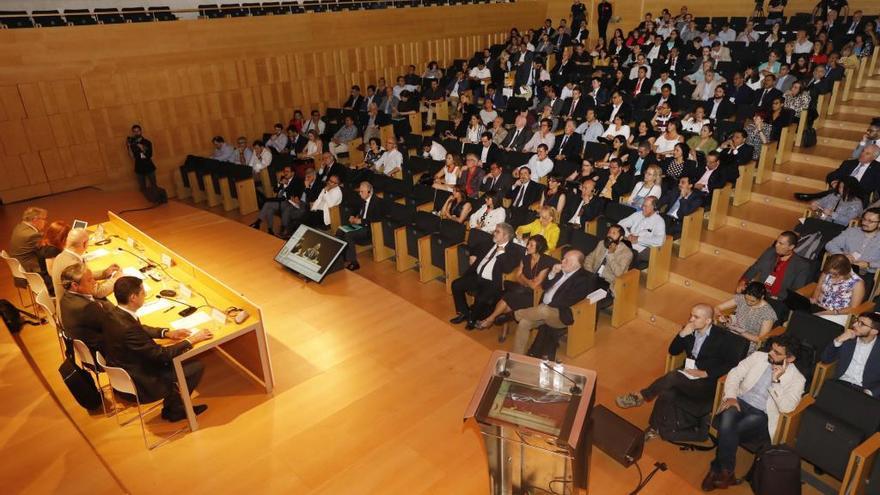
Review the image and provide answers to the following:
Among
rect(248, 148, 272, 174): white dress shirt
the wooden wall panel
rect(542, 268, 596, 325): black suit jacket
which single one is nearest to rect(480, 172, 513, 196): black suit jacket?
rect(542, 268, 596, 325): black suit jacket

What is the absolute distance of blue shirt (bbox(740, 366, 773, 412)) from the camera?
3801mm

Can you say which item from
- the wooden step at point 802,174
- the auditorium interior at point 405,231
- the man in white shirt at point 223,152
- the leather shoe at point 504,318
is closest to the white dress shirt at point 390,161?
the auditorium interior at point 405,231

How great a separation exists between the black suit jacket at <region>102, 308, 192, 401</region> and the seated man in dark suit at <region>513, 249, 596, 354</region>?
2.74 metres

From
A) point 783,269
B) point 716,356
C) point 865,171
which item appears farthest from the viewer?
point 865,171

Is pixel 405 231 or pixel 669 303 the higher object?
pixel 405 231

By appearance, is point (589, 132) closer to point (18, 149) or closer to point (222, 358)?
point (222, 358)

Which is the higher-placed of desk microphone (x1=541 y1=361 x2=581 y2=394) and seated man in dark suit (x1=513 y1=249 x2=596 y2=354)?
desk microphone (x1=541 y1=361 x2=581 y2=394)

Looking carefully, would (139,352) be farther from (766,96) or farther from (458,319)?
(766,96)

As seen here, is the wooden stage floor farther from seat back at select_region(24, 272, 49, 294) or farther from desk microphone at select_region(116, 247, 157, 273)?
desk microphone at select_region(116, 247, 157, 273)

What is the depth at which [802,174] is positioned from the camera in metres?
7.30

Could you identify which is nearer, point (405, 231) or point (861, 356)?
point (861, 356)

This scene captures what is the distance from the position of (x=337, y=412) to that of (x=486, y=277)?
7.18 feet

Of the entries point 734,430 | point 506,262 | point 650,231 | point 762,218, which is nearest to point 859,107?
point 762,218

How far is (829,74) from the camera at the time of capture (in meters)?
8.29
